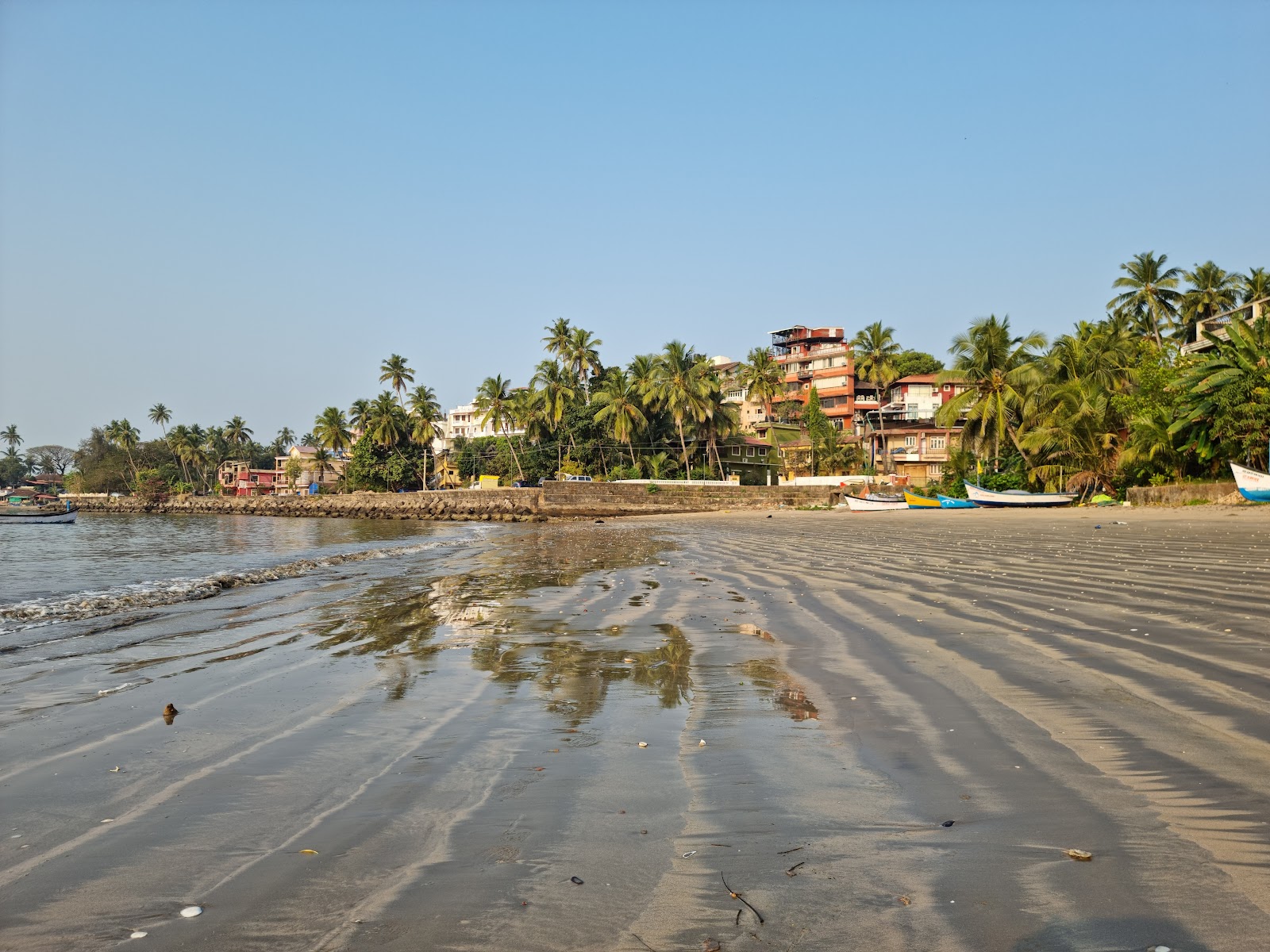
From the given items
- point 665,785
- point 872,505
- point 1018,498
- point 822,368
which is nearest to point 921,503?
point 872,505

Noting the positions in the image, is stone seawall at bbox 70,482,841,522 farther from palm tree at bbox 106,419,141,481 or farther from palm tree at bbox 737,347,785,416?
palm tree at bbox 106,419,141,481

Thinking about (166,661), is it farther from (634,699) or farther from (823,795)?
(823,795)

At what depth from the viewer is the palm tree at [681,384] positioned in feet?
245

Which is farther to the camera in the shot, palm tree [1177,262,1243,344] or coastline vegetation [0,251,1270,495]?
palm tree [1177,262,1243,344]

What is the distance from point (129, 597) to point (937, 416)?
5280cm

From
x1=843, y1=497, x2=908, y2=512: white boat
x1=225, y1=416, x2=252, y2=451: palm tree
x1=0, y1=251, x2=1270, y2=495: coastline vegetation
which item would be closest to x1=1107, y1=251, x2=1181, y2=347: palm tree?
x1=0, y1=251, x2=1270, y2=495: coastline vegetation

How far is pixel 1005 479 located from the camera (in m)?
51.1

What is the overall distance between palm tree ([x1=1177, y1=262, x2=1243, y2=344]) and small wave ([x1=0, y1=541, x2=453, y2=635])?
69.6m

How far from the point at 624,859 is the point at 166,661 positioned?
7004 millimetres

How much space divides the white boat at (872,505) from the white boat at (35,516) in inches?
2428

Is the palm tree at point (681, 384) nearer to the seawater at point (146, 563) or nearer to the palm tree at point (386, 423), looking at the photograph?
the seawater at point (146, 563)

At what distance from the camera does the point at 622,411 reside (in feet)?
255

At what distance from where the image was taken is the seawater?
48.3 ft

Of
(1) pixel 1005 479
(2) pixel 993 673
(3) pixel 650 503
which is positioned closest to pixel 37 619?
(2) pixel 993 673
